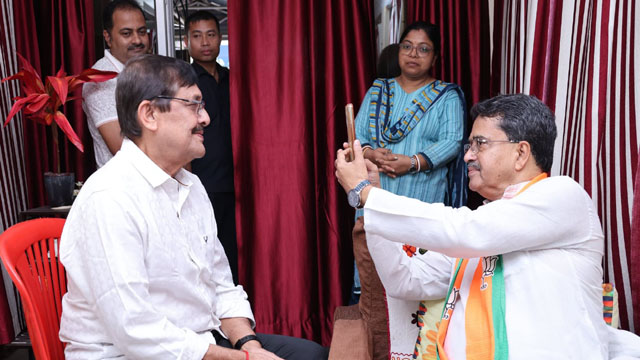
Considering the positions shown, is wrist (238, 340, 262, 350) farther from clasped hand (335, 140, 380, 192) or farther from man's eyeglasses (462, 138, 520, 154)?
man's eyeglasses (462, 138, 520, 154)

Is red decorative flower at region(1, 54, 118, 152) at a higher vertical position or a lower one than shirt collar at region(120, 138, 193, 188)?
higher

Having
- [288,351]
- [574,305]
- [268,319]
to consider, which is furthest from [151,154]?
[268,319]

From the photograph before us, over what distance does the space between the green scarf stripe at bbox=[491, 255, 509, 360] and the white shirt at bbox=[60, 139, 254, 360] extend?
2.24 ft

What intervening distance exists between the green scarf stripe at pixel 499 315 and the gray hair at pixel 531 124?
1.01ft

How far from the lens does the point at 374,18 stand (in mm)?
2928

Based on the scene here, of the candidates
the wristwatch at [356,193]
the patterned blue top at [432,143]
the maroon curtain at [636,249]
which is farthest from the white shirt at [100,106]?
the maroon curtain at [636,249]

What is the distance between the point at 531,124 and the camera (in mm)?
1283

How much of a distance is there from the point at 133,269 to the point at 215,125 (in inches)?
66.6

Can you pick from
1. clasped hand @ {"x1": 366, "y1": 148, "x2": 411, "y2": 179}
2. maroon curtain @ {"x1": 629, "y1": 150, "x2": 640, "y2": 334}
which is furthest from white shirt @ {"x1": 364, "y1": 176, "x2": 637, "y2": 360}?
clasped hand @ {"x1": 366, "y1": 148, "x2": 411, "y2": 179}

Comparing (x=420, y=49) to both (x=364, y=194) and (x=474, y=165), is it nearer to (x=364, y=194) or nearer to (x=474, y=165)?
(x=474, y=165)

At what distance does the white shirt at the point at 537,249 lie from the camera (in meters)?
1.17

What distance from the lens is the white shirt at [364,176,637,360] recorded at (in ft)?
3.82

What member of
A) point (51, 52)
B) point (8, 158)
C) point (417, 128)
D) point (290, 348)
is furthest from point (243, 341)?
point (51, 52)

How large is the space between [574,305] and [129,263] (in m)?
1.01
